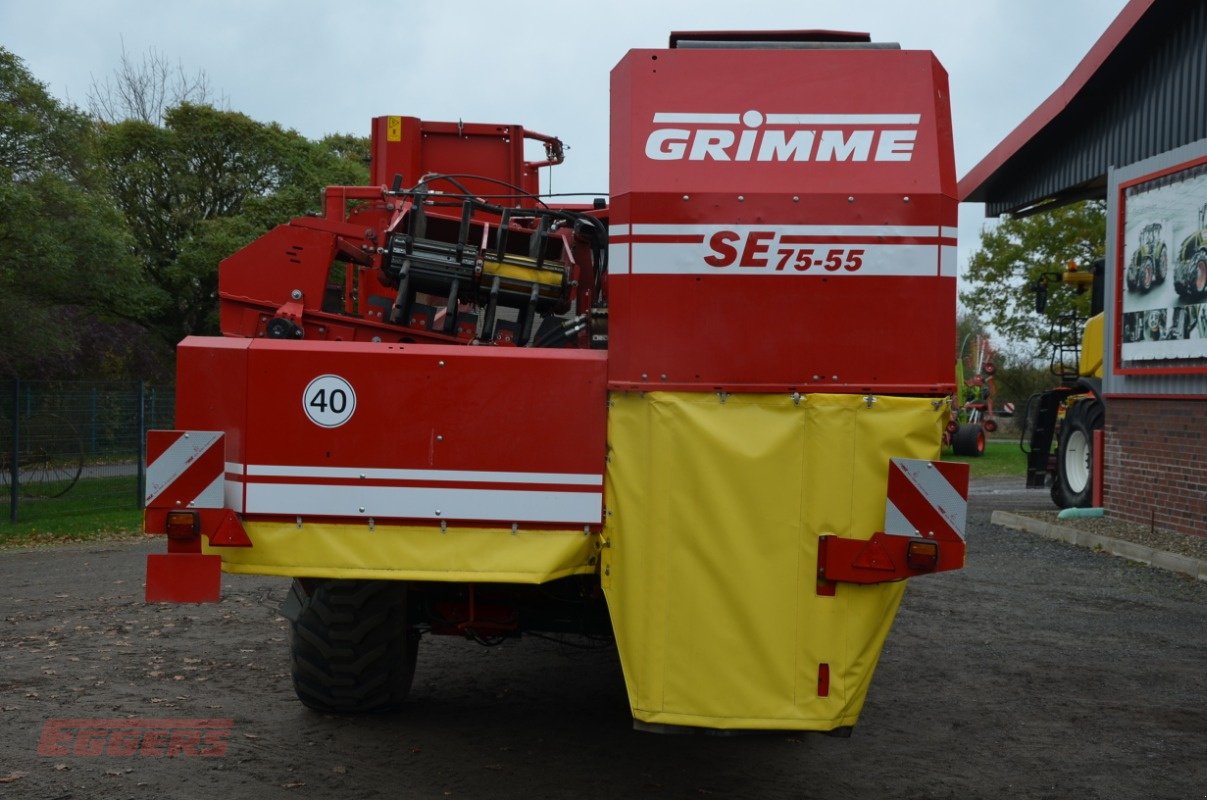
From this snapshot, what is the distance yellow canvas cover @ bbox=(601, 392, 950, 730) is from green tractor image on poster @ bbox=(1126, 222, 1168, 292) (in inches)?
396

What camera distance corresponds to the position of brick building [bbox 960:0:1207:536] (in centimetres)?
1273

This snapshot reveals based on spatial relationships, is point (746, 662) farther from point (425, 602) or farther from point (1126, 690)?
point (1126, 690)

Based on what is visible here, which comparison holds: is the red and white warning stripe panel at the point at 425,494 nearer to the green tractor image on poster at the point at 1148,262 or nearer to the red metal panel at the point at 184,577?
the red metal panel at the point at 184,577

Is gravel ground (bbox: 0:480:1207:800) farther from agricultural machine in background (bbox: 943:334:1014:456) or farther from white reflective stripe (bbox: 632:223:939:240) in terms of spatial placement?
agricultural machine in background (bbox: 943:334:1014:456)

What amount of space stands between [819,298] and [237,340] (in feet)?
7.23

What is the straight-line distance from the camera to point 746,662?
4.61m

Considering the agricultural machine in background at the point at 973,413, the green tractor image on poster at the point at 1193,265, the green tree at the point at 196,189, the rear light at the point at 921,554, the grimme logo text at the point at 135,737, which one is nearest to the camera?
the rear light at the point at 921,554

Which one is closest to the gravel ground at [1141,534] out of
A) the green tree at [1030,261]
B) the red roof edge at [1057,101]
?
the red roof edge at [1057,101]

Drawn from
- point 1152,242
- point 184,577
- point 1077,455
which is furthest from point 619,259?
point 1077,455

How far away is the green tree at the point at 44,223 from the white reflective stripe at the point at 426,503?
11437mm

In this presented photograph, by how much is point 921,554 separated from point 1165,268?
10.2 metres

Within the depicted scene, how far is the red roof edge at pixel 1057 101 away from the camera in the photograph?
13.5 m

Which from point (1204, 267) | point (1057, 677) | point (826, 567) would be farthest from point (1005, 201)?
point (826, 567)

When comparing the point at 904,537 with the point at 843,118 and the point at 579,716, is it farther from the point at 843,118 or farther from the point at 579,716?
the point at 579,716
